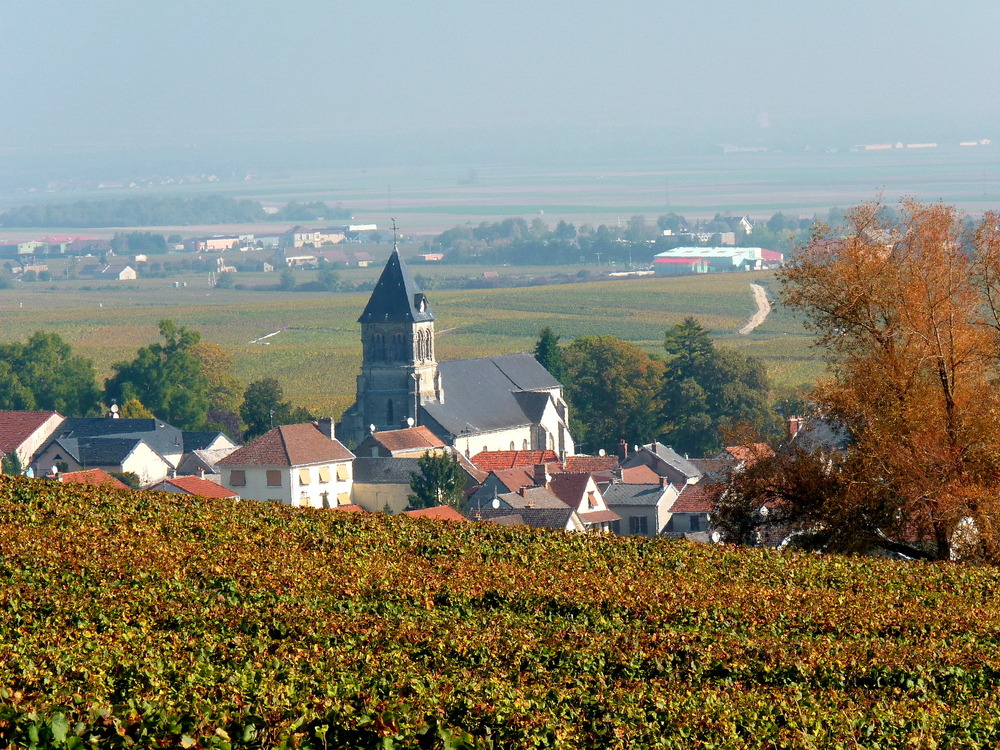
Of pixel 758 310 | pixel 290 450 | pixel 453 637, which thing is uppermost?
pixel 453 637

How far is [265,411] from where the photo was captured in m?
89.5

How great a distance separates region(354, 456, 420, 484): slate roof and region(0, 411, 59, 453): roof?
57.2ft

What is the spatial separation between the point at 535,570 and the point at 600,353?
265 feet

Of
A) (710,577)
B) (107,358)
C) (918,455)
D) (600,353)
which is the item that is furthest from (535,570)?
(107,358)

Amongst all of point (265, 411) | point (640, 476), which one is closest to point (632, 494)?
point (640, 476)

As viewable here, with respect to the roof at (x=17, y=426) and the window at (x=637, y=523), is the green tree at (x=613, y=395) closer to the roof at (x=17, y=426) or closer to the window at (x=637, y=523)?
the window at (x=637, y=523)

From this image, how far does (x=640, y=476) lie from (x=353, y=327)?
9630cm

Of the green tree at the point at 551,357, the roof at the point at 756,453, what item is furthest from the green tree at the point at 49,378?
the roof at the point at 756,453

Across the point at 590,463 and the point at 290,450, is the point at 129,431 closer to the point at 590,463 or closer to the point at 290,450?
the point at 290,450

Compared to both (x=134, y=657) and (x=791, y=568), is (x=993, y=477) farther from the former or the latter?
(x=134, y=657)

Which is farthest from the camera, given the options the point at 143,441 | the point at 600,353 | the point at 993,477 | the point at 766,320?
the point at 766,320

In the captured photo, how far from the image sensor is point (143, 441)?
77188 millimetres

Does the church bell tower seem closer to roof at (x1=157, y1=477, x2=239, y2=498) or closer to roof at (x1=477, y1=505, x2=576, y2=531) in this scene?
roof at (x1=157, y1=477, x2=239, y2=498)

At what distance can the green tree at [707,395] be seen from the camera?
89.6 meters
